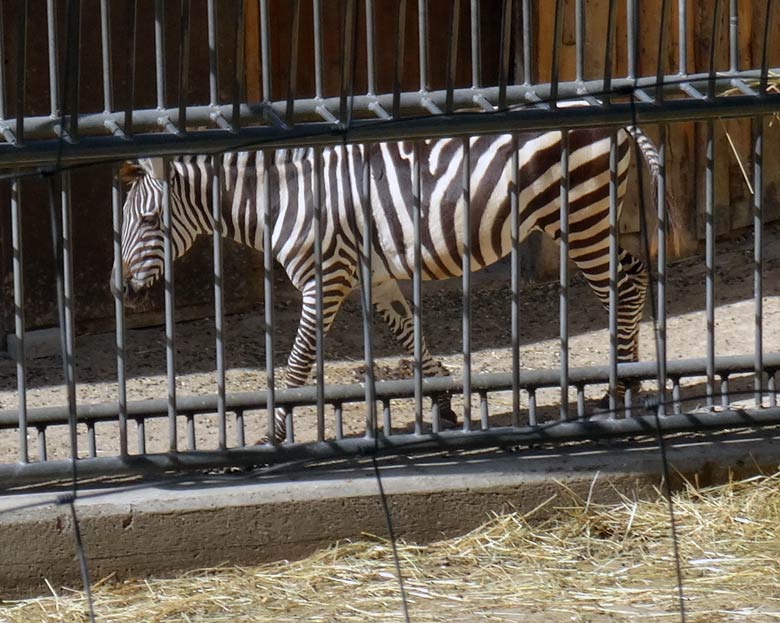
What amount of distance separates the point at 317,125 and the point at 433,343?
12.0 ft

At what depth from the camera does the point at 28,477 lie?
406cm

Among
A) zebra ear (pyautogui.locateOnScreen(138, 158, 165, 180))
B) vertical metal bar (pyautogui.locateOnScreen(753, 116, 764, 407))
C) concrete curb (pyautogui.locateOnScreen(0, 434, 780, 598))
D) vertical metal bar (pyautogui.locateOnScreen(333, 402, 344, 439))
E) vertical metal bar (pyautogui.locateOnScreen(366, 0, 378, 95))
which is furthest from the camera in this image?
zebra ear (pyautogui.locateOnScreen(138, 158, 165, 180))

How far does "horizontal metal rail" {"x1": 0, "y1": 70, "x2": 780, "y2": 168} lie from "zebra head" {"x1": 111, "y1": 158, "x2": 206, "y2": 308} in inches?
64.4

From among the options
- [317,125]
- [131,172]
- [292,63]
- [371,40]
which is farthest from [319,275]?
[131,172]

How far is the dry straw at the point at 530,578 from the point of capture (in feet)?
12.1

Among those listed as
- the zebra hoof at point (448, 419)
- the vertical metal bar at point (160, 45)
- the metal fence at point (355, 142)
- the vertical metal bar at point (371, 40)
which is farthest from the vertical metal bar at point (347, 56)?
the zebra hoof at point (448, 419)

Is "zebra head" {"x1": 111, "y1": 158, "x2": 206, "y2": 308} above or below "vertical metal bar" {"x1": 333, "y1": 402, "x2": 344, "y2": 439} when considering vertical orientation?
above

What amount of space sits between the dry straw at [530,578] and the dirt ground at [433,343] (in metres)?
1.54

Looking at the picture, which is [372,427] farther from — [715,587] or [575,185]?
[575,185]

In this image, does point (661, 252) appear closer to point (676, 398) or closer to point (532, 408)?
point (676, 398)

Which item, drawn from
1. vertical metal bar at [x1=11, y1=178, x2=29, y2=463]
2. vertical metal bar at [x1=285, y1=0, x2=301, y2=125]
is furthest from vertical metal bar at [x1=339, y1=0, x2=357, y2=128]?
vertical metal bar at [x1=11, y1=178, x2=29, y2=463]

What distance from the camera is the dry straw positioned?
3.69 meters

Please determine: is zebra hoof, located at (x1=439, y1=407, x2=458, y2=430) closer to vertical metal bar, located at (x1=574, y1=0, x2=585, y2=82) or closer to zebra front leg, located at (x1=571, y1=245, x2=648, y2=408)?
zebra front leg, located at (x1=571, y1=245, x2=648, y2=408)

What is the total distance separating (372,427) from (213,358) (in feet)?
10.6
